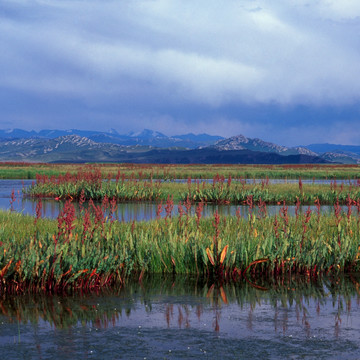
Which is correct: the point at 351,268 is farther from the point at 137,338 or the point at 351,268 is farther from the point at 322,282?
the point at 137,338

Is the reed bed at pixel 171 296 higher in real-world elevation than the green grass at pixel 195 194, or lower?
lower

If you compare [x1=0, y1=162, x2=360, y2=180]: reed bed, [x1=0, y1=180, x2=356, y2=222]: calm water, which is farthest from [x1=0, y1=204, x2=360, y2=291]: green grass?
[x1=0, y1=162, x2=360, y2=180]: reed bed

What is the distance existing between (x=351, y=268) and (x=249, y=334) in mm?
6420

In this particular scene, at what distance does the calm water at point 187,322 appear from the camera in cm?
800

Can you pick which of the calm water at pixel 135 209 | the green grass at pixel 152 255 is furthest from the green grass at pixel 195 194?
the green grass at pixel 152 255

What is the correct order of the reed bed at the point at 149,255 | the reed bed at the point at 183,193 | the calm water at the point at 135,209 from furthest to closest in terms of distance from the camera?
the reed bed at the point at 183,193, the calm water at the point at 135,209, the reed bed at the point at 149,255

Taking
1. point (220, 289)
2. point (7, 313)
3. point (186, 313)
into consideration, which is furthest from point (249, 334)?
point (7, 313)

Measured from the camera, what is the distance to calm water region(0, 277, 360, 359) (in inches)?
315

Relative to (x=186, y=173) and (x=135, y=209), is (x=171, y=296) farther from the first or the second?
(x=186, y=173)

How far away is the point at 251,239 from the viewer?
1429 centimetres

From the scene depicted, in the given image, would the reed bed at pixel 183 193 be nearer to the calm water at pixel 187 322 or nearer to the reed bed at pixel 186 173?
the reed bed at pixel 186 173

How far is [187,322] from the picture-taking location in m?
9.49

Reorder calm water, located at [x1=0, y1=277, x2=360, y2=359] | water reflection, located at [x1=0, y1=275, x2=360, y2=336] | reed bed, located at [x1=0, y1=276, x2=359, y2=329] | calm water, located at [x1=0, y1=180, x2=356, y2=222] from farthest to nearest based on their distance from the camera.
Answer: calm water, located at [x1=0, y1=180, x2=356, y2=222] < reed bed, located at [x1=0, y1=276, x2=359, y2=329] < water reflection, located at [x1=0, y1=275, x2=360, y2=336] < calm water, located at [x1=0, y1=277, x2=360, y2=359]

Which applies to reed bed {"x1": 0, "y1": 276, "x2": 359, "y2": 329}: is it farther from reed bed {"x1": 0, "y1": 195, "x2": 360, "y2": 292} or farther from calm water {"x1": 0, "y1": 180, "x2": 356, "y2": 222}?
calm water {"x1": 0, "y1": 180, "x2": 356, "y2": 222}
